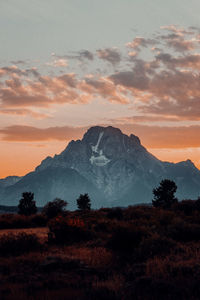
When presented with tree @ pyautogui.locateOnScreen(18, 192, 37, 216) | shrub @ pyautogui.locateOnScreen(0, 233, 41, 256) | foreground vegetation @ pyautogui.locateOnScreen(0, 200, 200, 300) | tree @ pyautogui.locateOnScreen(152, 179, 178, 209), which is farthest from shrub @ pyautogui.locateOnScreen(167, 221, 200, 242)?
tree @ pyautogui.locateOnScreen(18, 192, 37, 216)

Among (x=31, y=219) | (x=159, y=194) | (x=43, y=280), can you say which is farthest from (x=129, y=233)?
(x=159, y=194)

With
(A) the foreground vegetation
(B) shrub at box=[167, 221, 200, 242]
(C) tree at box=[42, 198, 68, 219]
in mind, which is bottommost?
(A) the foreground vegetation

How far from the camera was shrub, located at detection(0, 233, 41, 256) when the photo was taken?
16359mm

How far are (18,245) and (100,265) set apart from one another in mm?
4618

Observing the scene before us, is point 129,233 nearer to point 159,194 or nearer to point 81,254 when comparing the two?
A: point 81,254

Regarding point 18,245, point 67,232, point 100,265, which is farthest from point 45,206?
point 100,265

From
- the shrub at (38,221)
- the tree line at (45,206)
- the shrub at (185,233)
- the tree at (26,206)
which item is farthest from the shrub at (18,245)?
the tree at (26,206)

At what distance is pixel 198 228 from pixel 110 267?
7.66 meters

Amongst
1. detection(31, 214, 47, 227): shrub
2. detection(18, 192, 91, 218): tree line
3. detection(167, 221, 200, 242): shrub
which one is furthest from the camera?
detection(18, 192, 91, 218): tree line

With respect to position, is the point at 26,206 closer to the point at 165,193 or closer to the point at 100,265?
the point at 165,193

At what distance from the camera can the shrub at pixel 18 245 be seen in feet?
53.7

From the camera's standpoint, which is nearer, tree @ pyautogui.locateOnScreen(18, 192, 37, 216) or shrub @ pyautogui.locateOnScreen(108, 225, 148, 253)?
shrub @ pyautogui.locateOnScreen(108, 225, 148, 253)

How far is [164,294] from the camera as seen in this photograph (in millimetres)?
9641

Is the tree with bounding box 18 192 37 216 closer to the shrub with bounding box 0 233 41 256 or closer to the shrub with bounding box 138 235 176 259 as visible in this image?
the shrub with bounding box 0 233 41 256
